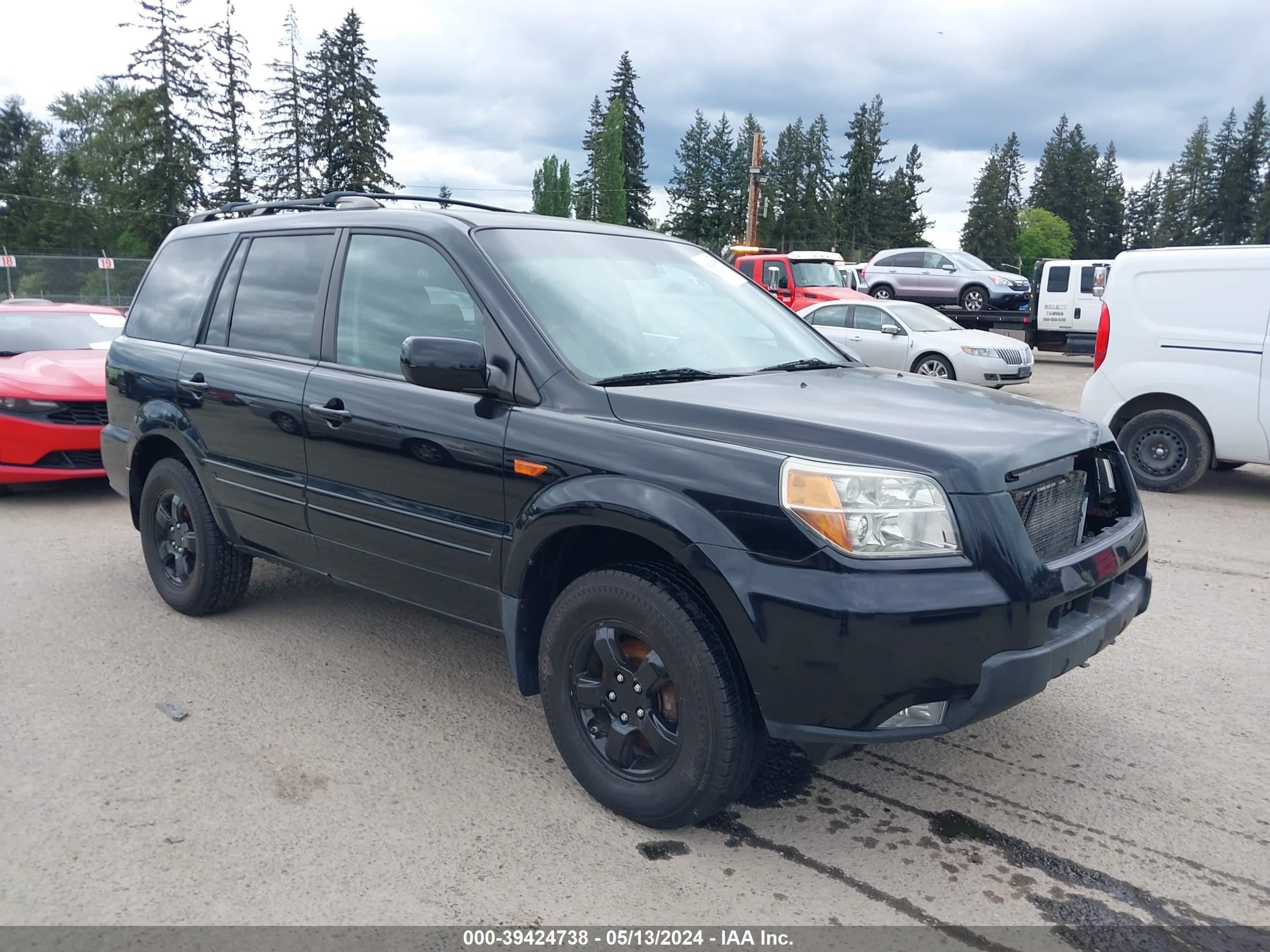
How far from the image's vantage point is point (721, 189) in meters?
94.2

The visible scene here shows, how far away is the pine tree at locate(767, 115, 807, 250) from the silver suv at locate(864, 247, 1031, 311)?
225ft

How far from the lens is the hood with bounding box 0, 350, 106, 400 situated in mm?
7566

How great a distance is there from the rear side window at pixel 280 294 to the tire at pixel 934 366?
12.9 meters

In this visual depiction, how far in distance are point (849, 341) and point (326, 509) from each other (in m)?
14.1

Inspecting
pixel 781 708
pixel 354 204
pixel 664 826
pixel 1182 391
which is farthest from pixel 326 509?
pixel 1182 391

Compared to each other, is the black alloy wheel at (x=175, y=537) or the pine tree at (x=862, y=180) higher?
the pine tree at (x=862, y=180)

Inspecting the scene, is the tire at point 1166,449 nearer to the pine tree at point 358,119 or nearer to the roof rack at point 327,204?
the roof rack at point 327,204

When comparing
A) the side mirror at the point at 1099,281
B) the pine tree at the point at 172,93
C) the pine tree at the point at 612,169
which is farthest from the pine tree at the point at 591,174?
the side mirror at the point at 1099,281

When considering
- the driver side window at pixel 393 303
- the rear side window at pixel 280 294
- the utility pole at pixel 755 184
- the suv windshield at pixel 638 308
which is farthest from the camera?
the utility pole at pixel 755 184

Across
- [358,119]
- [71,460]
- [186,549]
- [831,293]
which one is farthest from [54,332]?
[358,119]

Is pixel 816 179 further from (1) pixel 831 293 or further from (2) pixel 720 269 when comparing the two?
(2) pixel 720 269

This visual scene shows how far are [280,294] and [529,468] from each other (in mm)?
1822

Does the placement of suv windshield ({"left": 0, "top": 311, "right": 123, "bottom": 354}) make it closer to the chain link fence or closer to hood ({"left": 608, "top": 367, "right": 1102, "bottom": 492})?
hood ({"left": 608, "top": 367, "right": 1102, "bottom": 492})

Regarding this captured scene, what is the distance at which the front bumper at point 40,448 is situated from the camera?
747cm
